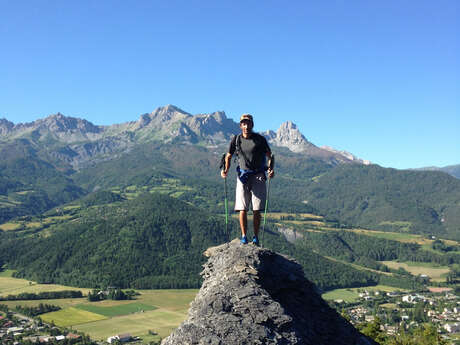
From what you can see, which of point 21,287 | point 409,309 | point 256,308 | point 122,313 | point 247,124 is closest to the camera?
point 256,308

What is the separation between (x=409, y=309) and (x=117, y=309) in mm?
103005

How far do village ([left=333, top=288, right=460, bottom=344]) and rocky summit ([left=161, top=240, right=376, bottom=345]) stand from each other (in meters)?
91.2

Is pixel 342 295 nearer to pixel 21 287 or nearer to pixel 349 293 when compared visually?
pixel 349 293

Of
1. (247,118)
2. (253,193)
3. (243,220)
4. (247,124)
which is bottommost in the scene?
(243,220)

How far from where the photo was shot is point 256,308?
33.1 feet

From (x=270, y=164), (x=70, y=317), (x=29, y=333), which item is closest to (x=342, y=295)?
(x=70, y=317)

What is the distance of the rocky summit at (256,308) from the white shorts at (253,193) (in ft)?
4.94

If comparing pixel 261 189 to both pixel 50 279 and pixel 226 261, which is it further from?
pixel 50 279

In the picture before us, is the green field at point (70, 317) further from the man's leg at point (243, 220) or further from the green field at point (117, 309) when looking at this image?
the man's leg at point (243, 220)

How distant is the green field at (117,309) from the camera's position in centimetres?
12181

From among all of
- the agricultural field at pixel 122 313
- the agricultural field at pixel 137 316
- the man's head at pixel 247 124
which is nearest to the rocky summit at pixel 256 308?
the man's head at pixel 247 124

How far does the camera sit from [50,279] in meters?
171

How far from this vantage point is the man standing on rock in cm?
1317

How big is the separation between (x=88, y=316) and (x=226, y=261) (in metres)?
124
